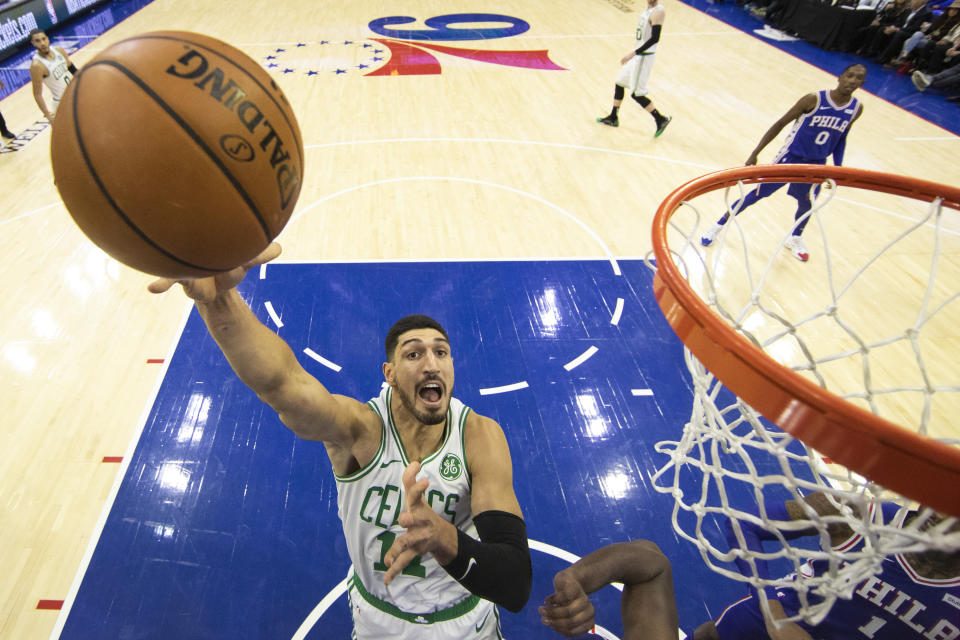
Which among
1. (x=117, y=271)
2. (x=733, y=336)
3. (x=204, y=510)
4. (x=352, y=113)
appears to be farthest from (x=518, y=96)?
(x=733, y=336)

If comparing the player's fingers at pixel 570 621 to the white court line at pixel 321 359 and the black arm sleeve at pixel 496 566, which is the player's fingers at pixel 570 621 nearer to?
the black arm sleeve at pixel 496 566

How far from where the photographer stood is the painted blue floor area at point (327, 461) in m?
2.82

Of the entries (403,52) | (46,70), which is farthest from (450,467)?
(403,52)

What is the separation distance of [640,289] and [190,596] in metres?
3.89

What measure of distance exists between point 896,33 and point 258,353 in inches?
523

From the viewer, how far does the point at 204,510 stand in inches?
125

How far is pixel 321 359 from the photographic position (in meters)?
4.07

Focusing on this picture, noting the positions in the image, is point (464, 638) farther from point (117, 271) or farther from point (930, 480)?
point (117, 271)

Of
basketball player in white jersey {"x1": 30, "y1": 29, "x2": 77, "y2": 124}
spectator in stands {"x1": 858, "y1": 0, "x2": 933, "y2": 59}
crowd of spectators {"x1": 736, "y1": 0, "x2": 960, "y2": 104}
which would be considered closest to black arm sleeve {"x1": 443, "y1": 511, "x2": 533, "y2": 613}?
basketball player in white jersey {"x1": 30, "y1": 29, "x2": 77, "y2": 124}

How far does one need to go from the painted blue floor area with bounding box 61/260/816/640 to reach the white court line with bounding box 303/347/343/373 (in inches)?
1.4

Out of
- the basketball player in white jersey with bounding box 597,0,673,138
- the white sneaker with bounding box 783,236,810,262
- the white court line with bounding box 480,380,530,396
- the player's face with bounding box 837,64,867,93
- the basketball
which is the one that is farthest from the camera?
the basketball player in white jersey with bounding box 597,0,673,138

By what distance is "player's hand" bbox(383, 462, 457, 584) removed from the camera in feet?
4.57

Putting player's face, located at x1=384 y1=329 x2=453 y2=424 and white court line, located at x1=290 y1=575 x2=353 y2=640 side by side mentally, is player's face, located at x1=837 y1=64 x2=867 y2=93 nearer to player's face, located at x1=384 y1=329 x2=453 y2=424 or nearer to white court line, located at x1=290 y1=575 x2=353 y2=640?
player's face, located at x1=384 y1=329 x2=453 y2=424

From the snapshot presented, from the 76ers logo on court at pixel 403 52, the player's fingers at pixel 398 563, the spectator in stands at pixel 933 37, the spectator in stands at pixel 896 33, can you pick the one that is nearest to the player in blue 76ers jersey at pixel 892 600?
the player's fingers at pixel 398 563
